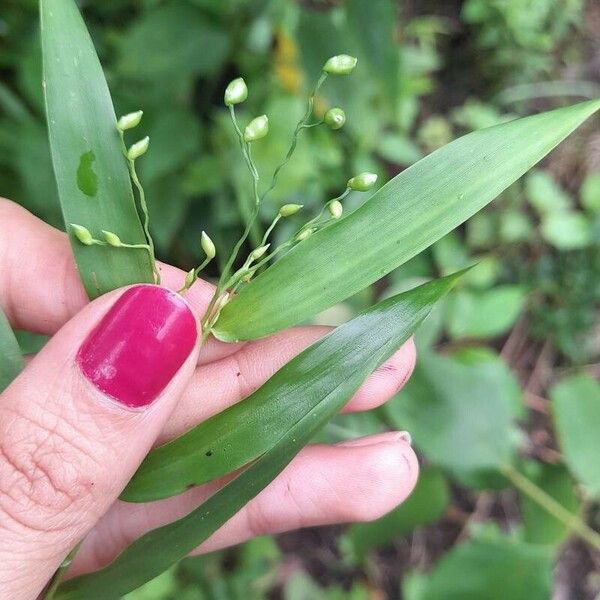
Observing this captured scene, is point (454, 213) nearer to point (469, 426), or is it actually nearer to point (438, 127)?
point (469, 426)

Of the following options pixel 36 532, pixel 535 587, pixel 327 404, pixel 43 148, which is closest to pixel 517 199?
pixel 535 587

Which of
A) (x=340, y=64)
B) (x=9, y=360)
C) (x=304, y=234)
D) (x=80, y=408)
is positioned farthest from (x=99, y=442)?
(x=340, y=64)

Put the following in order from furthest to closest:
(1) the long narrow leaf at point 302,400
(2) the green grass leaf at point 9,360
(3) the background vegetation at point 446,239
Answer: (3) the background vegetation at point 446,239 < (2) the green grass leaf at point 9,360 < (1) the long narrow leaf at point 302,400

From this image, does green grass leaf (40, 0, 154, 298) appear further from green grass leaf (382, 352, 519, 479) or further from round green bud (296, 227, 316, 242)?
green grass leaf (382, 352, 519, 479)

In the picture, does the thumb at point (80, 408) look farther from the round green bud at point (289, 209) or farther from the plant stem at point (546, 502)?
the plant stem at point (546, 502)

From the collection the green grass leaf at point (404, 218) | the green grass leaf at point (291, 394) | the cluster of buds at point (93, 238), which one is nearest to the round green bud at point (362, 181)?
the green grass leaf at point (404, 218)

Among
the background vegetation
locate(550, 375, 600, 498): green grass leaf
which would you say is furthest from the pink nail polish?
locate(550, 375, 600, 498): green grass leaf

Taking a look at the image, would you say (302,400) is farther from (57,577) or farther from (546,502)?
(546,502)
